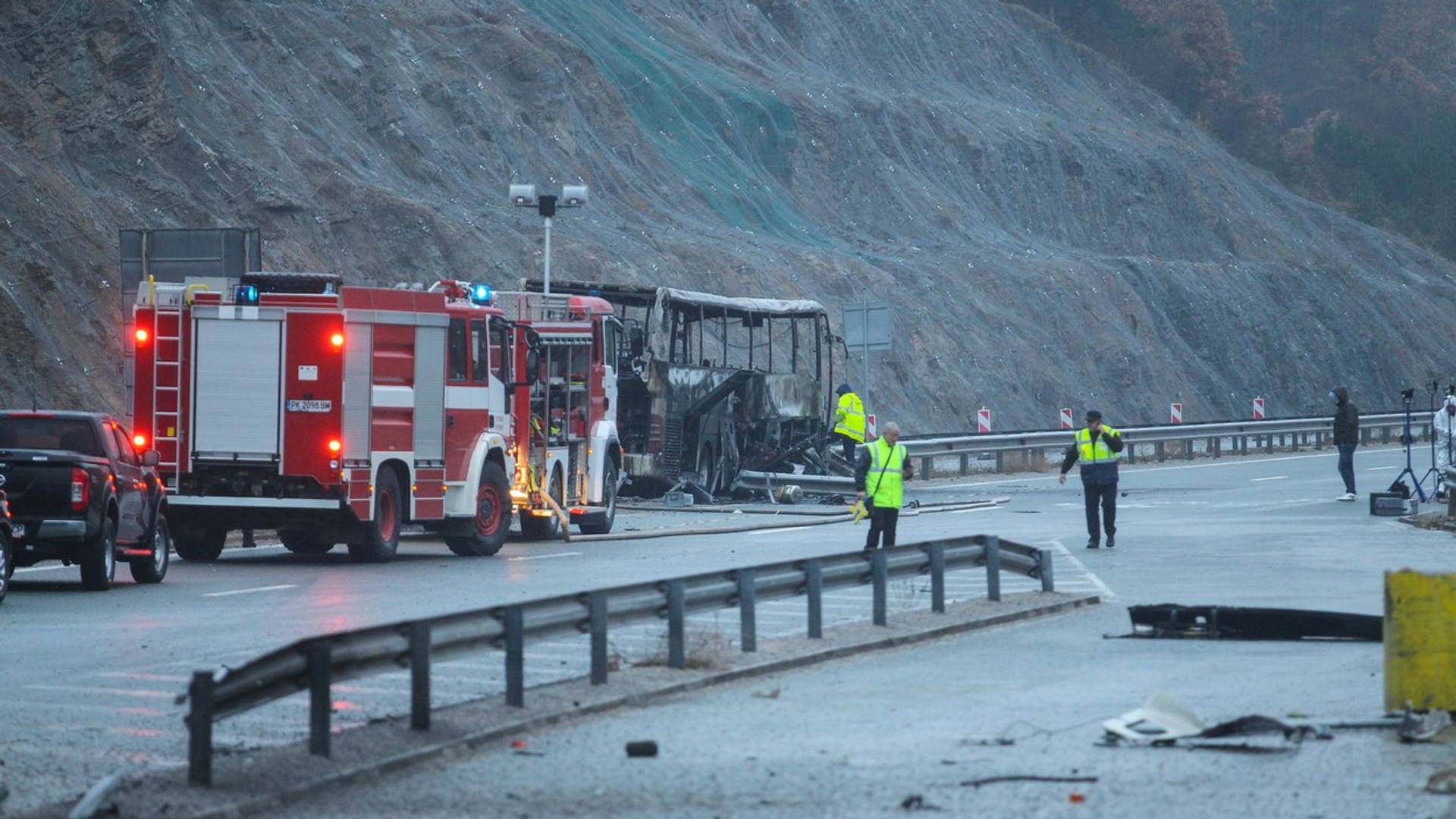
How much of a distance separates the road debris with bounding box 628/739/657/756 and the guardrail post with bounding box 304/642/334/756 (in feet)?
4.86

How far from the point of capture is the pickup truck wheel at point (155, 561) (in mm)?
20641

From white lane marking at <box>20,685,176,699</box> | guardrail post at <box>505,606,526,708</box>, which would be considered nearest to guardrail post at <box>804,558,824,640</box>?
guardrail post at <box>505,606,526,708</box>

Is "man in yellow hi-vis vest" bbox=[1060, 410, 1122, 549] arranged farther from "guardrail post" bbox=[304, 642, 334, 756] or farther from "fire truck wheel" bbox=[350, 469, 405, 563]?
"guardrail post" bbox=[304, 642, 334, 756]

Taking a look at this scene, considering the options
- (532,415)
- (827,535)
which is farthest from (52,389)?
(827,535)

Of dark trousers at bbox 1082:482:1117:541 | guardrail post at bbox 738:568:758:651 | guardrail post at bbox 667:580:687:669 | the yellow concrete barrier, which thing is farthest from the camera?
dark trousers at bbox 1082:482:1117:541

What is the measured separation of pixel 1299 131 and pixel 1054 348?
43773mm

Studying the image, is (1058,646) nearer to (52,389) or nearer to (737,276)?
(52,389)

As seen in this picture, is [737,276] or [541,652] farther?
[737,276]

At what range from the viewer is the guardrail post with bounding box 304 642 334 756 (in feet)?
31.6

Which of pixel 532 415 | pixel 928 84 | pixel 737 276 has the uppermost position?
pixel 928 84

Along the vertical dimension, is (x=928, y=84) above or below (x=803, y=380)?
above

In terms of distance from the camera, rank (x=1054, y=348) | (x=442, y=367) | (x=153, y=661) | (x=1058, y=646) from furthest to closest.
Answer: (x=1054, y=348) → (x=442, y=367) → (x=1058, y=646) → (x=153, y=661)

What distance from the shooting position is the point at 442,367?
2403cm

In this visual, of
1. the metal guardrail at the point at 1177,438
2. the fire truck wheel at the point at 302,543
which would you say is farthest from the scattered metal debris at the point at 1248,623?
the metal guardrail at the point at 1177,438
